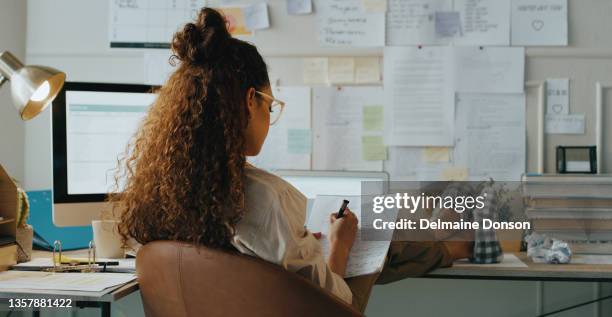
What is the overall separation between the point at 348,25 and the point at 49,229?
137 centimetres

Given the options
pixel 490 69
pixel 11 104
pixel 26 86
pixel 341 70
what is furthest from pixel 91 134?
pixel 490 69

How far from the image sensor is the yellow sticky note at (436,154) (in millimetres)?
2455

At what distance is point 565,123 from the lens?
7.84 feet

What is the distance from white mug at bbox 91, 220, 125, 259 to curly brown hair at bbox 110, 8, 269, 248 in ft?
1.77

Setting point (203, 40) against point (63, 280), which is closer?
point (203, 40)

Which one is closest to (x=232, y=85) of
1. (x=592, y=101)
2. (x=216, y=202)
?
(x=216, y=202)

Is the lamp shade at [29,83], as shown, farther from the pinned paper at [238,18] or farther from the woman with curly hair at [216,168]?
the pinned paper at [238,18]

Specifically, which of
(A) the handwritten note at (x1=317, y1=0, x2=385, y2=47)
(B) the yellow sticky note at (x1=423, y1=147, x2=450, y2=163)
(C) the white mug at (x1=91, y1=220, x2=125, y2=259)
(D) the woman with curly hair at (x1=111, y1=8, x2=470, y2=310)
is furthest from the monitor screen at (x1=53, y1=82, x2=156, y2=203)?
(B) the yellow sticky note at (x1=423, y1=147, x2=450, y2=163)

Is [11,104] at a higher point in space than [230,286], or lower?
higher

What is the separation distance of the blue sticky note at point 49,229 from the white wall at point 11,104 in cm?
41

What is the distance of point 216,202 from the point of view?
112cm

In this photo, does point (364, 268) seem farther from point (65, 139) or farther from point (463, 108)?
point (463, 108)

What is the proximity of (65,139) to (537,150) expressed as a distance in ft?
5.59

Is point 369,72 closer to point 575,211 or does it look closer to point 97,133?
point 575,211
